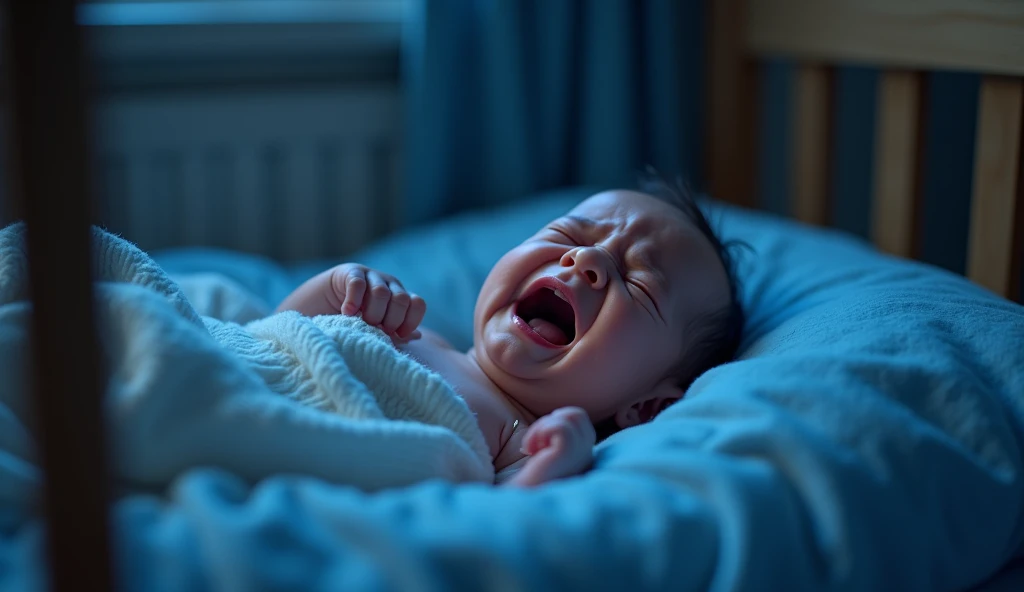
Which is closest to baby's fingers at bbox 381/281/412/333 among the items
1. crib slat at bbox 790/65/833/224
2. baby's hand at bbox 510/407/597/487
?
baby's hand at bbox 510/407/597/487

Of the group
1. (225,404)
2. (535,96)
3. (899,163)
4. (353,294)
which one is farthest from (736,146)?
(225,404)

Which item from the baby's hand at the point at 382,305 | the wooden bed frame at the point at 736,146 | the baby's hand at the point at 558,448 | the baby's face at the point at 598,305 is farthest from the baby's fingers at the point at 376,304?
the wooden bed frame at the point at 736,146

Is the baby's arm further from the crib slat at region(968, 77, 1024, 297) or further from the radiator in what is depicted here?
the radiator

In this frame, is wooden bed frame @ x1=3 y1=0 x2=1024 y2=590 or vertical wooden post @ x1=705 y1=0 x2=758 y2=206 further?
vertical wooden post @ x1=705 y1=0 x2=758 y2=206

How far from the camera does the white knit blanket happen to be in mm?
640

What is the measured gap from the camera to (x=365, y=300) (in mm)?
967

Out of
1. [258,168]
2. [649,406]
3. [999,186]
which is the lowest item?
[649,406]

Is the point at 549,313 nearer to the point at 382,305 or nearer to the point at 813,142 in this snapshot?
the point at 382,305

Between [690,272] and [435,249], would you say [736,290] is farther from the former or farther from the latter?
[435,249]

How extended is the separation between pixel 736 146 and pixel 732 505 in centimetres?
133

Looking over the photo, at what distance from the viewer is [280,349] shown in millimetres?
838

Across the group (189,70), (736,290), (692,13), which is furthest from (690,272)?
(189,70)

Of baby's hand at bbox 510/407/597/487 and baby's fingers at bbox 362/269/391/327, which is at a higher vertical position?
baby's fingers at bbox 362/269/391/327

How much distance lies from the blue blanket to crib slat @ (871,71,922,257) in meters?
0.48
